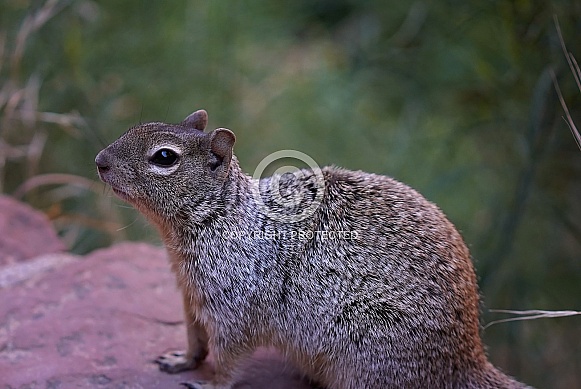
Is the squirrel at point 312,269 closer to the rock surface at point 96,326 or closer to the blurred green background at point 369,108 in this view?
the rock surface at point 96,326

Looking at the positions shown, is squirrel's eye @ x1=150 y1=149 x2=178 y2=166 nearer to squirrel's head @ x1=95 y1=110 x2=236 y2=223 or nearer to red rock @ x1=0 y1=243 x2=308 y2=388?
squirrel's head @ x1=95 y1=110 x2=236 y2=223

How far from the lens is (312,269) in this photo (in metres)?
2.95

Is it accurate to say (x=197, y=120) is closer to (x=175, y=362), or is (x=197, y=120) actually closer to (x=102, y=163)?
(x=102, y=163)

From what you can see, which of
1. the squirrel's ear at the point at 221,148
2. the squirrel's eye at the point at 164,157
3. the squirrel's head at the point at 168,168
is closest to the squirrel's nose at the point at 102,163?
the squirrel's head at the point at 168,168

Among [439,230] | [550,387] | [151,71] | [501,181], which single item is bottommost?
[550,387]

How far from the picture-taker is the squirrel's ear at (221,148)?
9.81ft

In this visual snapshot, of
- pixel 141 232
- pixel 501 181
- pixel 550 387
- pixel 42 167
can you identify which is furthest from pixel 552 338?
pixel 42 167

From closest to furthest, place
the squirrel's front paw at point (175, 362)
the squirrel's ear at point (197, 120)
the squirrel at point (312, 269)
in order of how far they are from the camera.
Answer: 1. the squirrel at point (312, 269)
2. the squirrel's front paw at point (175, 362)
3. the squirrel's ear at point (197, 120)

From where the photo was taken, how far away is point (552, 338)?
5074 millimetres

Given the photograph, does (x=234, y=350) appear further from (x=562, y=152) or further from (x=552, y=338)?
(x=552, y=338)

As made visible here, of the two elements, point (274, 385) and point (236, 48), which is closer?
point (274, 385)

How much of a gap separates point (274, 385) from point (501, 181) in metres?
2.55

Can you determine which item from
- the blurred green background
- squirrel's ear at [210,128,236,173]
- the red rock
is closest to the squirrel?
squirrel's ear at [210,128,236,173]

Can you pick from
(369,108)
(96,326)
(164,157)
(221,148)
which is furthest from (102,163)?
(369,108)
